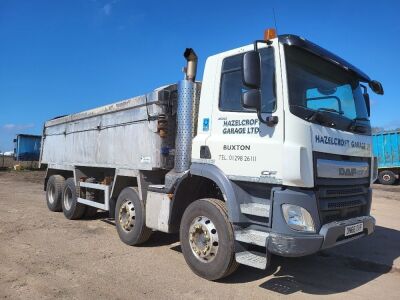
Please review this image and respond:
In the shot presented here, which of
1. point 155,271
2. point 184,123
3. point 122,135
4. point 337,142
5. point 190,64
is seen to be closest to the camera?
point 337,142

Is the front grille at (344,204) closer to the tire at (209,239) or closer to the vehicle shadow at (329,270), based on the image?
the vehicle shadow at (329,270)

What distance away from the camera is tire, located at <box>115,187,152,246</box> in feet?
22.7

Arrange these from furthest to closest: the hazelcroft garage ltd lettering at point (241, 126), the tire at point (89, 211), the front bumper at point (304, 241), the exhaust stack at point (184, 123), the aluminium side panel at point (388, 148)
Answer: the aluminium side panel at point (388, 148), the tire at point (89, 211), the exhaust stack at point (184, 123), the hazelcroft garage ltd lettering at point (241, 126), the front bumper at point (304, 241)

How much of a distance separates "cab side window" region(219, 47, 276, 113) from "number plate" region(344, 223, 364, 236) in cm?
167

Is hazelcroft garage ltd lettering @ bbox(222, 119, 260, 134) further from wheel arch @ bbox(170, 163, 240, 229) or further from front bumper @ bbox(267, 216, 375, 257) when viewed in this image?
front bumper @ bbox(267, 216, 375, 257)

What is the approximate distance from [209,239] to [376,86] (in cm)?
351

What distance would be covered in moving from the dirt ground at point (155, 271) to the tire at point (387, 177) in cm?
1673

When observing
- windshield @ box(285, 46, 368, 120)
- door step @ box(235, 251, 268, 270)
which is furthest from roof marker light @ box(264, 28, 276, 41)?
door step @ box(235, 251, 268, 270)

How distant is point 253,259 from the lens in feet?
15.9

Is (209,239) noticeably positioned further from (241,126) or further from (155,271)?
(241,126)

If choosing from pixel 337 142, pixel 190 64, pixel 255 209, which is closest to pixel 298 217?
pixel 255 209

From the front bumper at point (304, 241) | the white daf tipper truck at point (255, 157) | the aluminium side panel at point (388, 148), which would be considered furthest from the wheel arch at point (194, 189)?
the aluminium side panel at point (388, 148)

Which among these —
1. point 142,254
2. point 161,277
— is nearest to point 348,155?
point 161,277

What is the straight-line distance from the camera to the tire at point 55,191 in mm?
10594
